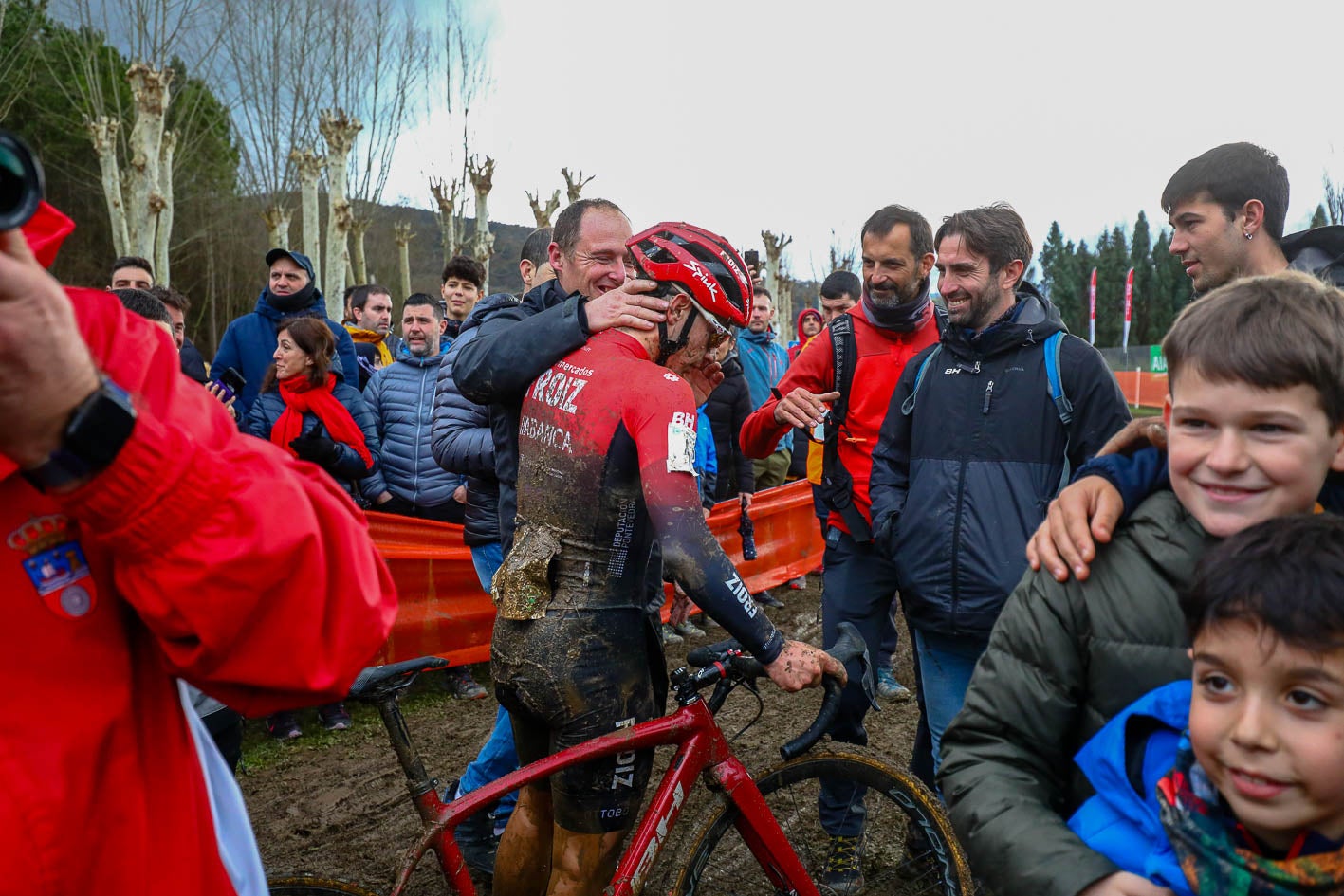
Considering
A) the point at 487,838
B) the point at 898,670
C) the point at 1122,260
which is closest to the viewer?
the point at 487,838

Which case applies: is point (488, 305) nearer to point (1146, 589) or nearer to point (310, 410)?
point (310, 410)

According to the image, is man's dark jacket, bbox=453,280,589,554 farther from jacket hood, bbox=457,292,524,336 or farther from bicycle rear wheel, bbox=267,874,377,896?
bicycle rear wheel, bbox=267,874,377,896

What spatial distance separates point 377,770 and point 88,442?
14.2 feet

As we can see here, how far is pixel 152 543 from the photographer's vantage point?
98 centimetres

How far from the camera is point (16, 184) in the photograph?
84 centimetres

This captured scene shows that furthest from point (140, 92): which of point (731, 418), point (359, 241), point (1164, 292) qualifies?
point (1164, 292)

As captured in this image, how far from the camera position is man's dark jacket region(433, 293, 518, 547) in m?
4.39

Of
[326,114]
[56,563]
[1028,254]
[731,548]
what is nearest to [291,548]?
[56,563]

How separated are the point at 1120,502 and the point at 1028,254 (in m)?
2.19

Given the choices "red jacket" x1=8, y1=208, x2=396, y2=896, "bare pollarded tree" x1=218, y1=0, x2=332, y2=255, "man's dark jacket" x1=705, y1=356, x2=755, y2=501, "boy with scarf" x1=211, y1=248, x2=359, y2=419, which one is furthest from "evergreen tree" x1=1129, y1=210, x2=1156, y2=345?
"red jacket" x1=8, y1=208, x2=396, y2=896

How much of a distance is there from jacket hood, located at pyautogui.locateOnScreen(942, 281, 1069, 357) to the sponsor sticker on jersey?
4.45 ft

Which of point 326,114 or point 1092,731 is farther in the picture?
point 326,114

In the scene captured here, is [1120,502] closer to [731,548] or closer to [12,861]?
[12,861]

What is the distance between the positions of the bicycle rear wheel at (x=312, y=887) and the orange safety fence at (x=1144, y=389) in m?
30.9
